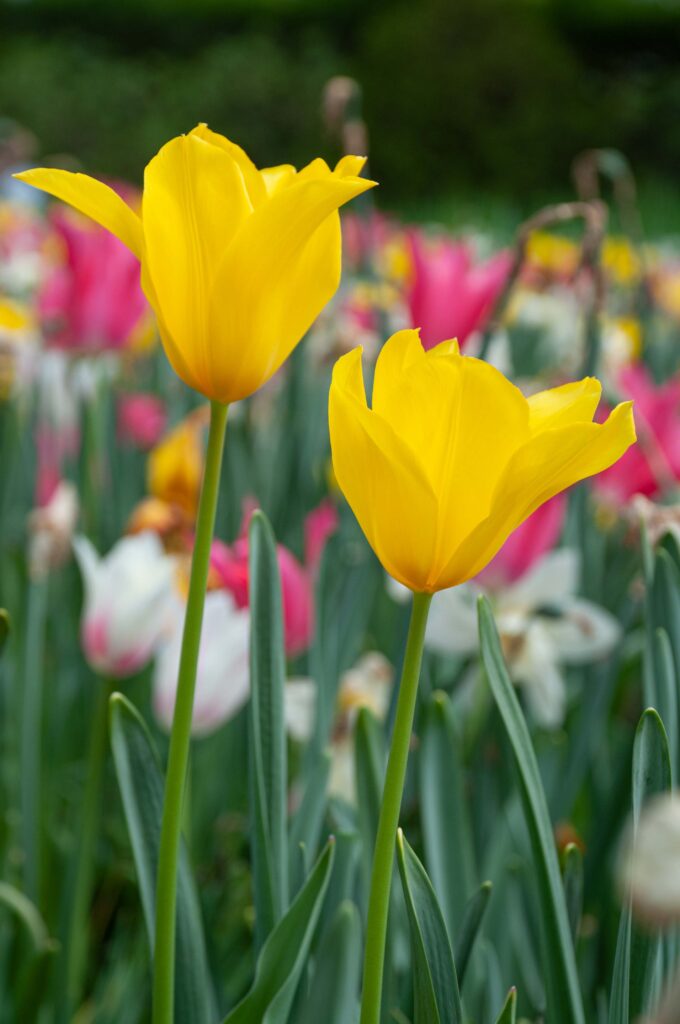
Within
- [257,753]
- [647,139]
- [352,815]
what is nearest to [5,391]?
[352,815]

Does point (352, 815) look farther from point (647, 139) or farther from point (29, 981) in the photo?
point (647, 139)

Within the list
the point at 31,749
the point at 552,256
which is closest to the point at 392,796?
the point at 31,749

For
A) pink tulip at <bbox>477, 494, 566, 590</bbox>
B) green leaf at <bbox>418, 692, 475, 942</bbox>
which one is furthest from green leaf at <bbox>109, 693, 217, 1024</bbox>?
pink tulip at <bbox>477, 494, 566, 590</bbox>

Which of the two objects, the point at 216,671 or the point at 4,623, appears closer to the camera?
the point at 4,623

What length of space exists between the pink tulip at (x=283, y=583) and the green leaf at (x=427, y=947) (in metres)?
0.24

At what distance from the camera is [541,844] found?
0.40 meters

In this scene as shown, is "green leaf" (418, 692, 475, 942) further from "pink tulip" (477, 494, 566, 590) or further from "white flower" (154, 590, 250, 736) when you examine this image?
"pink tulip" (477, 494, 566, 590)

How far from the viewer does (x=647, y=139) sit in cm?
841

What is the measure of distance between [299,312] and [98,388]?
63cm

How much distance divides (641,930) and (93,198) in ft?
0.91

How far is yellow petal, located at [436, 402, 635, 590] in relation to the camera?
0.33m

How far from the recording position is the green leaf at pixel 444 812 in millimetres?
542

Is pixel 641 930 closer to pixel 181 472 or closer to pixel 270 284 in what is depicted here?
pixel 270 284

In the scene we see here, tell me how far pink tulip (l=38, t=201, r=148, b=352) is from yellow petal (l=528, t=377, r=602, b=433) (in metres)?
0.86
